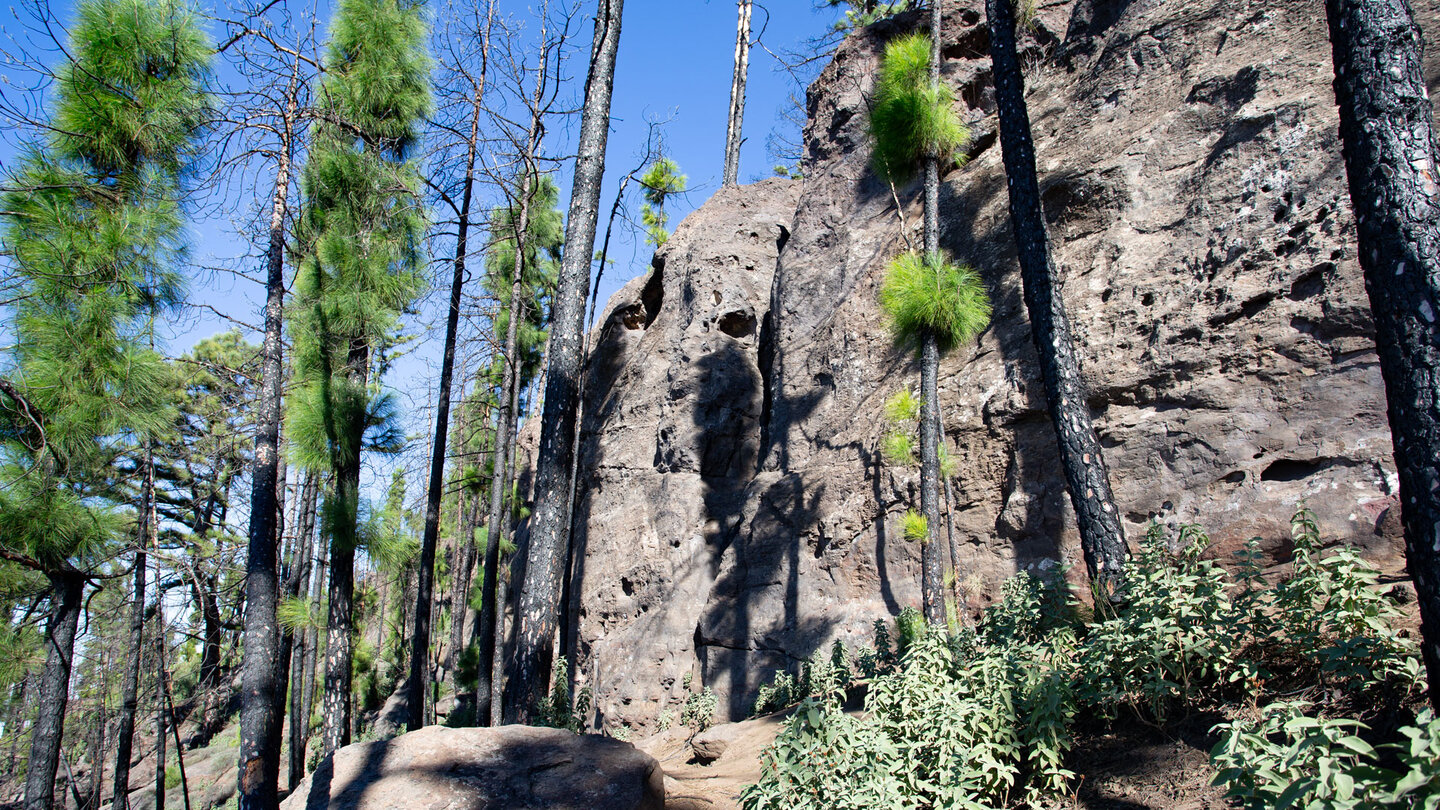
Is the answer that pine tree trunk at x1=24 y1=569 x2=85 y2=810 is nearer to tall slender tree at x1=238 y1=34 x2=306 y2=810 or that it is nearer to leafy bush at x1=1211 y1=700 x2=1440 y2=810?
tall slender tree at x1=238 y1=34 x2=306 y2=810

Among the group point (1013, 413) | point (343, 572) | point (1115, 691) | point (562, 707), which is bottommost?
point (562, 707)

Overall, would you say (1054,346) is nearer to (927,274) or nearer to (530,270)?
(927,274)

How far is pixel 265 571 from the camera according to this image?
7.47 metres

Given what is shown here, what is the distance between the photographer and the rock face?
709 centimetres

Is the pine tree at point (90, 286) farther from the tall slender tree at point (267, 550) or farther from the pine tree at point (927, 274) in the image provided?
the pine tree at point (927, 274)

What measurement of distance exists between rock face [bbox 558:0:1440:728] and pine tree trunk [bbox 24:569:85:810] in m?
7.26

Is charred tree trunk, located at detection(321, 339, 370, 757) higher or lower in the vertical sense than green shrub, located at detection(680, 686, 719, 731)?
higher

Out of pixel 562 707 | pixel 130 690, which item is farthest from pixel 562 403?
pixel 130 690

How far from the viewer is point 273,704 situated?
7.30 meters

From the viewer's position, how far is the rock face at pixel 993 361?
279 inches

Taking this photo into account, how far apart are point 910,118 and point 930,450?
4.54 meters

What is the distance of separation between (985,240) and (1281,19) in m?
3.96

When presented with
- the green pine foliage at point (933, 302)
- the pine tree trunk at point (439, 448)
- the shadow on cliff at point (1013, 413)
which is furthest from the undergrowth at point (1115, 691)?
the pine tree trunk at point (439, 448)

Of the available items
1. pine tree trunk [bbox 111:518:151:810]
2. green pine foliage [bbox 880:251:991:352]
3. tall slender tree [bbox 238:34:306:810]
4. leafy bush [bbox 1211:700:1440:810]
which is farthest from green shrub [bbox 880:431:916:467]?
pine tree trunk [bbox 111:518:151:810]
